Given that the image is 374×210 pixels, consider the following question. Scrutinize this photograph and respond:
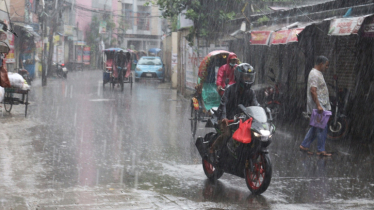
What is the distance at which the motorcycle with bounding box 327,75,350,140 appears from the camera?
1098 centimetres

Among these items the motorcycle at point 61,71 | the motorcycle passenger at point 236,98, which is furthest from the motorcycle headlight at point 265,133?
the motorcycle at point 61,71

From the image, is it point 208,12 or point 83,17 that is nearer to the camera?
point 208,12

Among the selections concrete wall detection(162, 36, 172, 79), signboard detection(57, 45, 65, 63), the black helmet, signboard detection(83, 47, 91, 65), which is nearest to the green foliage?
the black helmet

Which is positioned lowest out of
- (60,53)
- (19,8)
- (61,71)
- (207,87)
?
(61,71)

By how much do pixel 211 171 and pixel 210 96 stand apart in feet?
16.9

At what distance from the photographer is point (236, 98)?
22.6 ft

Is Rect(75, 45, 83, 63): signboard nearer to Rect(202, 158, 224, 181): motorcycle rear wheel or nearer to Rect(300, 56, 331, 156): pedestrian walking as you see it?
Rect(300, 56, 331, 156): pedestrian walking

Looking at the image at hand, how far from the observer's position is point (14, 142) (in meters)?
9.85

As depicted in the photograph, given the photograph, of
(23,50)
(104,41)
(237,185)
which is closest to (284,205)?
(237,185)

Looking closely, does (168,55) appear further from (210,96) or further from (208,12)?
(210,96)

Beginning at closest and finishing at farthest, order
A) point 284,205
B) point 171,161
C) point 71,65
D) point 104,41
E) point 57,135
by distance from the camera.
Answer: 1. point 284,205
2. point 171,161
3. point 57,135
4. point 71,65
5. point 104,41

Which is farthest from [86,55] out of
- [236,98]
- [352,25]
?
[236,98]

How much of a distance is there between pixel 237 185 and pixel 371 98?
5.78 m

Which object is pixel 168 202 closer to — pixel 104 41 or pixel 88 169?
pixel 88 169
